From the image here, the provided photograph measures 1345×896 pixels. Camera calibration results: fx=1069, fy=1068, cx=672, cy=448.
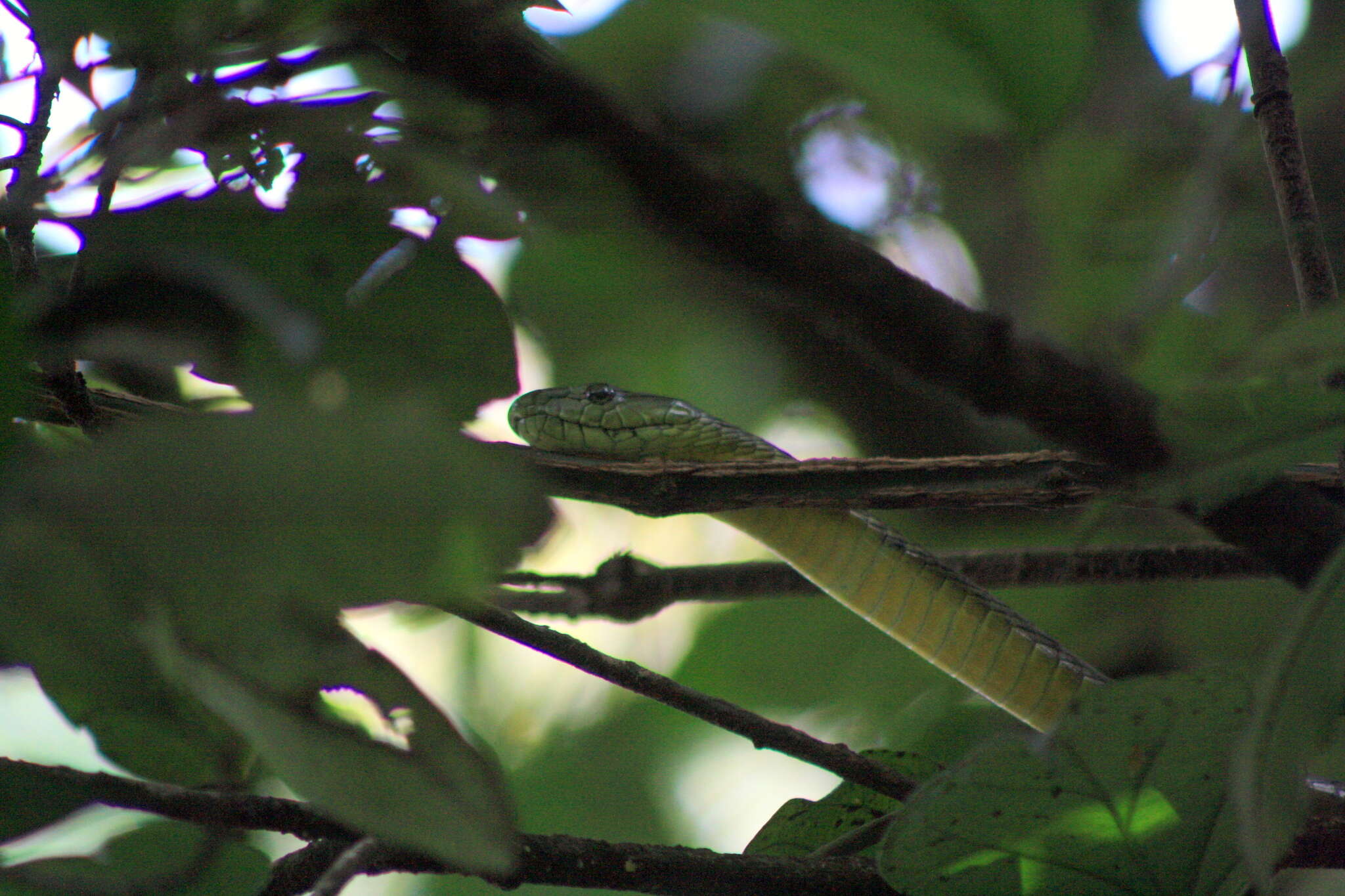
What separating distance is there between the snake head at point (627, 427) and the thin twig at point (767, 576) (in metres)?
0.41

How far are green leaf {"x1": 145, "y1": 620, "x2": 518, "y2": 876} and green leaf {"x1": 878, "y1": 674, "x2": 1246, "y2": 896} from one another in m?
0.31

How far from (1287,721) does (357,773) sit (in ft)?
1.20

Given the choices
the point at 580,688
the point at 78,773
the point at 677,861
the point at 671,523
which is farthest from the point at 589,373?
the point at 78,773

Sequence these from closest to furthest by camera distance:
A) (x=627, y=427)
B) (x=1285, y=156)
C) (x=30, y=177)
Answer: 1. (x=30, y=177)
2. (x=1285, y=156)
3. (x=627, y=427)

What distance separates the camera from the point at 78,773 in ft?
1.87

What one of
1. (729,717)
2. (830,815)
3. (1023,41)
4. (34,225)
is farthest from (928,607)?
(34,225)

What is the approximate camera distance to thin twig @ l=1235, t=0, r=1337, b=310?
0.82 m

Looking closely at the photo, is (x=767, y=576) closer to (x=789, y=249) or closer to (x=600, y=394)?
(x=600, y=394)

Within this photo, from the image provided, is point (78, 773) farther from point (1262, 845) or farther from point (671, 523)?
point (671, 523)

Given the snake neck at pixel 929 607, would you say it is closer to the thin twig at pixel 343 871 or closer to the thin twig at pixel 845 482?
the thin twig at pixel 845 482

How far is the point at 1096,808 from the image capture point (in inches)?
23.9

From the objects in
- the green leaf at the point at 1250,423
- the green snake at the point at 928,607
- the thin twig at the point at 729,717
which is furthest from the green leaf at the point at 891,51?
the green snake at the point at 928,607

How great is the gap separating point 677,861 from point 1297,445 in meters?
0.46

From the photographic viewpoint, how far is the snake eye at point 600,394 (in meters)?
2.01
